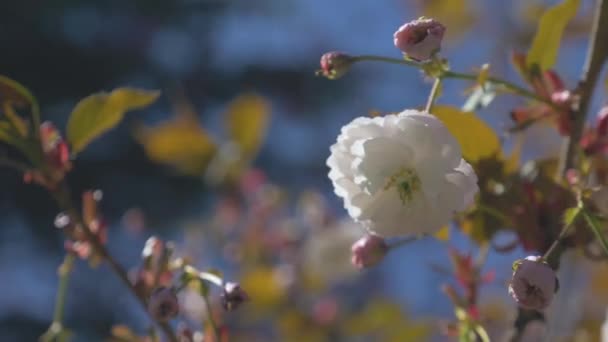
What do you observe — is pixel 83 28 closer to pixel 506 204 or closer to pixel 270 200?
pixel 270 200

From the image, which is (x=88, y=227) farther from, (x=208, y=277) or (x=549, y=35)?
(x=549, y=35)

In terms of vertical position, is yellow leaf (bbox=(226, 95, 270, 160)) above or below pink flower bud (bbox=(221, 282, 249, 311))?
above

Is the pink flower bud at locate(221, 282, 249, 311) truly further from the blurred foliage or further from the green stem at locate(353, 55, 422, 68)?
the blurred foliage

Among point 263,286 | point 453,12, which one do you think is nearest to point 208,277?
point 263,286

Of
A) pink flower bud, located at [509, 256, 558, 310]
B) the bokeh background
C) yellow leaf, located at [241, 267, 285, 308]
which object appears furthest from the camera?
the bokeh background

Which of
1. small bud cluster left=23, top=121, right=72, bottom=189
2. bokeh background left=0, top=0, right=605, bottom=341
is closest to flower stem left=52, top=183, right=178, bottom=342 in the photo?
small bud cluster left=23, top=121, right=72, bottom=189

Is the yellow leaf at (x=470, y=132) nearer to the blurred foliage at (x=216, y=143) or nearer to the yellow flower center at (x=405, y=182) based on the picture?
the yellow flower center at (x=405, y=182)

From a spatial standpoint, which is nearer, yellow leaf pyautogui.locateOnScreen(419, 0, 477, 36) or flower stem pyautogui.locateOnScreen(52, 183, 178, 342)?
flower stem pyautogui.locateOnScreen(52, 183, 178, 342)
